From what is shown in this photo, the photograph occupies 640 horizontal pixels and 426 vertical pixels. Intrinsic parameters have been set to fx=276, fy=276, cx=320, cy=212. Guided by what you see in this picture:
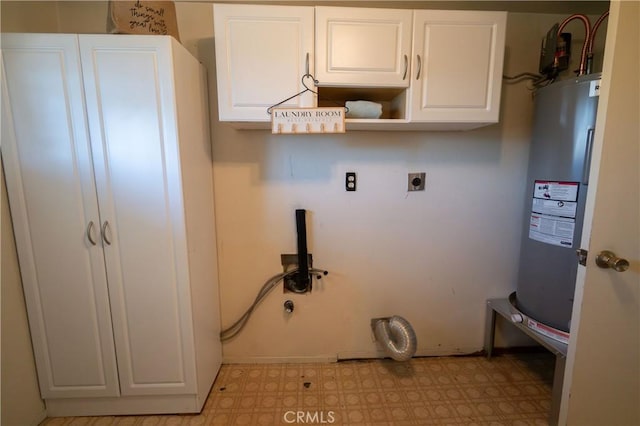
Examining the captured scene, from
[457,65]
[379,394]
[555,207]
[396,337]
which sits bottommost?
[379,394]

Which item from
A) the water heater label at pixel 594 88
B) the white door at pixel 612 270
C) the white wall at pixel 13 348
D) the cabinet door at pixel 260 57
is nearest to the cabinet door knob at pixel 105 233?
the white wall at pixel 13 348

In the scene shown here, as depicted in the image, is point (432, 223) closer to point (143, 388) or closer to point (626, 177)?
point (626, 177)

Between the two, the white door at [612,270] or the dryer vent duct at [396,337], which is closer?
the white door at [612,270]

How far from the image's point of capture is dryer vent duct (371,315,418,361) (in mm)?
1677

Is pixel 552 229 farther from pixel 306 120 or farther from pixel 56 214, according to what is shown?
pixel 56 214

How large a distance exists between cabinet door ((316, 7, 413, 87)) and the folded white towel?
0.30ft

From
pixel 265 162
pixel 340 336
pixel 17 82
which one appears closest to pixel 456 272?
pixel 340 336

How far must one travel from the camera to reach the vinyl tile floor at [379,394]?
4.81ft

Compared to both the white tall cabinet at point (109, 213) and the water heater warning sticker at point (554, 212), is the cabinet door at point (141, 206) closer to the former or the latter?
the white tall cabinet at point (109, 213)

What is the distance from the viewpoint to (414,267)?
1.85 metres

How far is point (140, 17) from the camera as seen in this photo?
126cm

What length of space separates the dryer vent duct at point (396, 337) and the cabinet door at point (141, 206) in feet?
3.68

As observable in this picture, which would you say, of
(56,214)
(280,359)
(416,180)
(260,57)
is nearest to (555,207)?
(416,180)

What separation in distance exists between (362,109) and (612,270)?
1243mm
